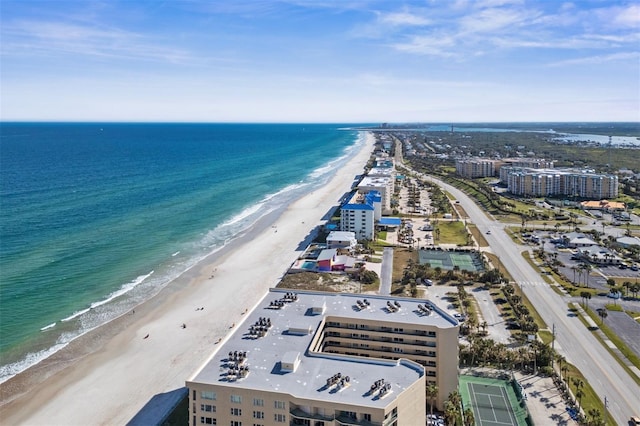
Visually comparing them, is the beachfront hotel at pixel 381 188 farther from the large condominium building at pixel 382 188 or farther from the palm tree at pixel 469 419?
the palm tree at pixel 469 419

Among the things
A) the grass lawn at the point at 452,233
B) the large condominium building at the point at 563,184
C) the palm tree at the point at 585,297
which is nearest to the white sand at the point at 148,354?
the grass lawn at the point at 452,233

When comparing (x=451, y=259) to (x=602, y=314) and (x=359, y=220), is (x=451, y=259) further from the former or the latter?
(x=602, y=314)

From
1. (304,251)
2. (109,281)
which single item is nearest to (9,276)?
(109,281)

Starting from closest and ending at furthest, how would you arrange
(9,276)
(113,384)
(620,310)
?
(113,384)
(620,310)
(9,276)

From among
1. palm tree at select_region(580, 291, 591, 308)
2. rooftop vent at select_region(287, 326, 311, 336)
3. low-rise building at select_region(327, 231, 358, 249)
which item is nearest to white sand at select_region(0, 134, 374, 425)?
low-rise building at select_region(327, 231, 358, 249)

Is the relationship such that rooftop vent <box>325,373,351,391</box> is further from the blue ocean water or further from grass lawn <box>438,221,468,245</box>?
grass lawn <box>438,221,468,245</box>

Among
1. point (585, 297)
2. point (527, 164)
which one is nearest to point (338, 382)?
point (585, 297)

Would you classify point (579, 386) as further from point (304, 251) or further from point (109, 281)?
point (109, 281)
